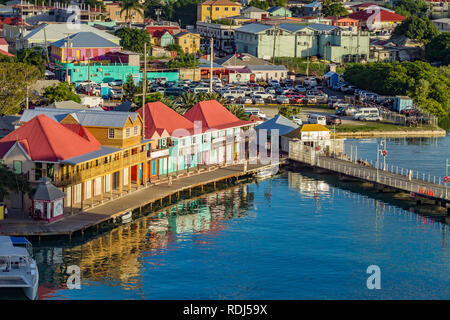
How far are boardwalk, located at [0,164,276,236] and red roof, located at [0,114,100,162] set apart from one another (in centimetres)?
411

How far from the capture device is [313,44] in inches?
5851

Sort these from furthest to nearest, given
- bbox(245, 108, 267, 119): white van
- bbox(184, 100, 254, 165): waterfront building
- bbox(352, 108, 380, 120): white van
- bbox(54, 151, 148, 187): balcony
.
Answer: bbox(352, 108, 380, 120): white van
bbox(245, 108, 267, 119): white van
bbox(184, 100, 254, 165): waterfront building
bbox(54, 151, 148, 187): balcony

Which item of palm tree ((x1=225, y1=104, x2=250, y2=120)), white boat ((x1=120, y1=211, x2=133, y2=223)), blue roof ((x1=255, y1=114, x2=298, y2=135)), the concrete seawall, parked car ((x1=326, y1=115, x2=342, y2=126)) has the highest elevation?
palm tree ((x1=225, y1=104, x2=250, y2=120))

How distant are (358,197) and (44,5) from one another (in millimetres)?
125568

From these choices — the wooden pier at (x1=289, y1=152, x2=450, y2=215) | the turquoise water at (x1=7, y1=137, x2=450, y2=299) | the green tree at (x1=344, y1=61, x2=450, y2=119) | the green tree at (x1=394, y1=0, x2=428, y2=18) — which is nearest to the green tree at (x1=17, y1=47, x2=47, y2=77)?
the green tree at (x1=344, y1=61, x2=450, y2=119)

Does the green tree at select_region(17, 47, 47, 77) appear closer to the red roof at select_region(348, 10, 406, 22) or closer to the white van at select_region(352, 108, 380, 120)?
the white van at select_region(352, 108, 380, 120)

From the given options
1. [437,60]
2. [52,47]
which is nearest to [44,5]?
[52,47]

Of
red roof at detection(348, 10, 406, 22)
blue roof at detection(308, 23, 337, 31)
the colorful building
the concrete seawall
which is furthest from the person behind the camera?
→ red roof at detection(348, 10, 406, 22)

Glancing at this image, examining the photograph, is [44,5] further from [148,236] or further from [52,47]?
[148,236]

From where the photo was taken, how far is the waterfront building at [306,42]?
146 metres

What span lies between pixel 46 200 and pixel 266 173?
2734 centimetres

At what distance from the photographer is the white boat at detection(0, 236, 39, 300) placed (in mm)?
48438

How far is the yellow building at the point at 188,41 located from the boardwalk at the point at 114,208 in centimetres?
7597
